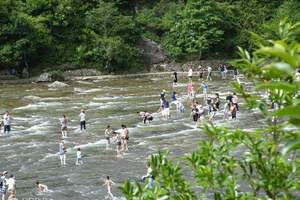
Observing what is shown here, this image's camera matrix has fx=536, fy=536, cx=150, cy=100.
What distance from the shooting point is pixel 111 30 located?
179 feet

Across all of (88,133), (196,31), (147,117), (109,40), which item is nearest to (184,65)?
(196,31)

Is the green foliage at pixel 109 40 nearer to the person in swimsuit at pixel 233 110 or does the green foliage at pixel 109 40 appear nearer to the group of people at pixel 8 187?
the person in swimsuit at pixel 233 110

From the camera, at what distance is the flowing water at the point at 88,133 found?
2066 cm

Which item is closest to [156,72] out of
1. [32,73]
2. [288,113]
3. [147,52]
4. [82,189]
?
[147,52]

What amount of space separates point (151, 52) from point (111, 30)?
4904mm

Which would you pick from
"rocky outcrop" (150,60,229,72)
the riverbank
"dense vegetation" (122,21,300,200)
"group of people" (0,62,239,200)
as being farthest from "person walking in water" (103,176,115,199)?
"rocky outcrop" (150,60,229,72)

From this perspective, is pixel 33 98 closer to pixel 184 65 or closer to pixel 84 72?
pixel 84 72

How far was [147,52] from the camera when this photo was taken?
2211 inches

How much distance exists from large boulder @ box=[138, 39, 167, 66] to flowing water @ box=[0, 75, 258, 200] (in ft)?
27.6

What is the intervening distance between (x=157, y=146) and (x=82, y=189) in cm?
630

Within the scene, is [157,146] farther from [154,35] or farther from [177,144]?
[154,35]

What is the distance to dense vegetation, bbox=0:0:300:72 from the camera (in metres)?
51.7

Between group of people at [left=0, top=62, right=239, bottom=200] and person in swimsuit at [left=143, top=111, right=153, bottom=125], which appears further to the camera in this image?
person in swimsuit at [left=143, top=111, right=153, bottom=125]

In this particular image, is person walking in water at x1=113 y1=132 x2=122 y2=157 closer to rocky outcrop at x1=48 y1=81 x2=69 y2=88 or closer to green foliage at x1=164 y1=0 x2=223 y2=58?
rocky outcrop at x1=48 y1=81 x2=69 y2=88
